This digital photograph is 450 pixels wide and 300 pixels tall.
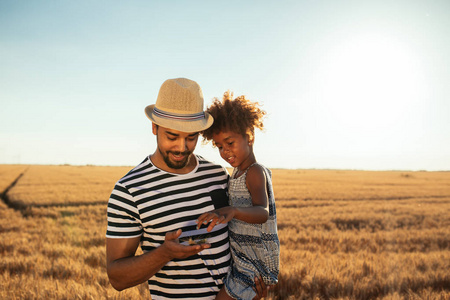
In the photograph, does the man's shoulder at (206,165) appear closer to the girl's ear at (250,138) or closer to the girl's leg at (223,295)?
the girl's ear at (250,138)

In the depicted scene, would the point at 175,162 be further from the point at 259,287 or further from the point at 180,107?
the point at 259,287

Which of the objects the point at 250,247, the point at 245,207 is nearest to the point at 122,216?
the point at 245,207

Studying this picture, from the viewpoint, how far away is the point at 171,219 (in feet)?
7.27

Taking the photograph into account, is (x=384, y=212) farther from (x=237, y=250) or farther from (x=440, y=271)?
(x=237, y=250)

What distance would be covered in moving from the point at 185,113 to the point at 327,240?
790 centimetres

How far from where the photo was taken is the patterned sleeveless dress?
2.50m

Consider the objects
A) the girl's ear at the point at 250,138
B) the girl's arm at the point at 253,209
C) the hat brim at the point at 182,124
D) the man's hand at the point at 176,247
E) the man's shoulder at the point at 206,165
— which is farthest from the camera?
the girl's ear at the point at 250,138

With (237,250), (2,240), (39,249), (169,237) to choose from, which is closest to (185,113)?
(169,237)

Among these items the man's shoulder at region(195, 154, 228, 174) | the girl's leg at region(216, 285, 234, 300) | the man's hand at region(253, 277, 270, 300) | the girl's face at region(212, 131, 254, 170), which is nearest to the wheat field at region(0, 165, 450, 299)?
the man's hand at region(253, 277, 270, 300)

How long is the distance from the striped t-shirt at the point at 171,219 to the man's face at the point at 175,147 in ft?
0.35

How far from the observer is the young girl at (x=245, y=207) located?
236 centimetres

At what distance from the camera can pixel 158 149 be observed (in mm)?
2404

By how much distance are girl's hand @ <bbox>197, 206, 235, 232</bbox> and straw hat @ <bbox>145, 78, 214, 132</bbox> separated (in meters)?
0.60

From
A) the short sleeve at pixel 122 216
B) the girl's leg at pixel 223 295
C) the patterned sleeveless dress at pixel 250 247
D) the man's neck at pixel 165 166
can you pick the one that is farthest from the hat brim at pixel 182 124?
the girl's leg at pixel 223 295
